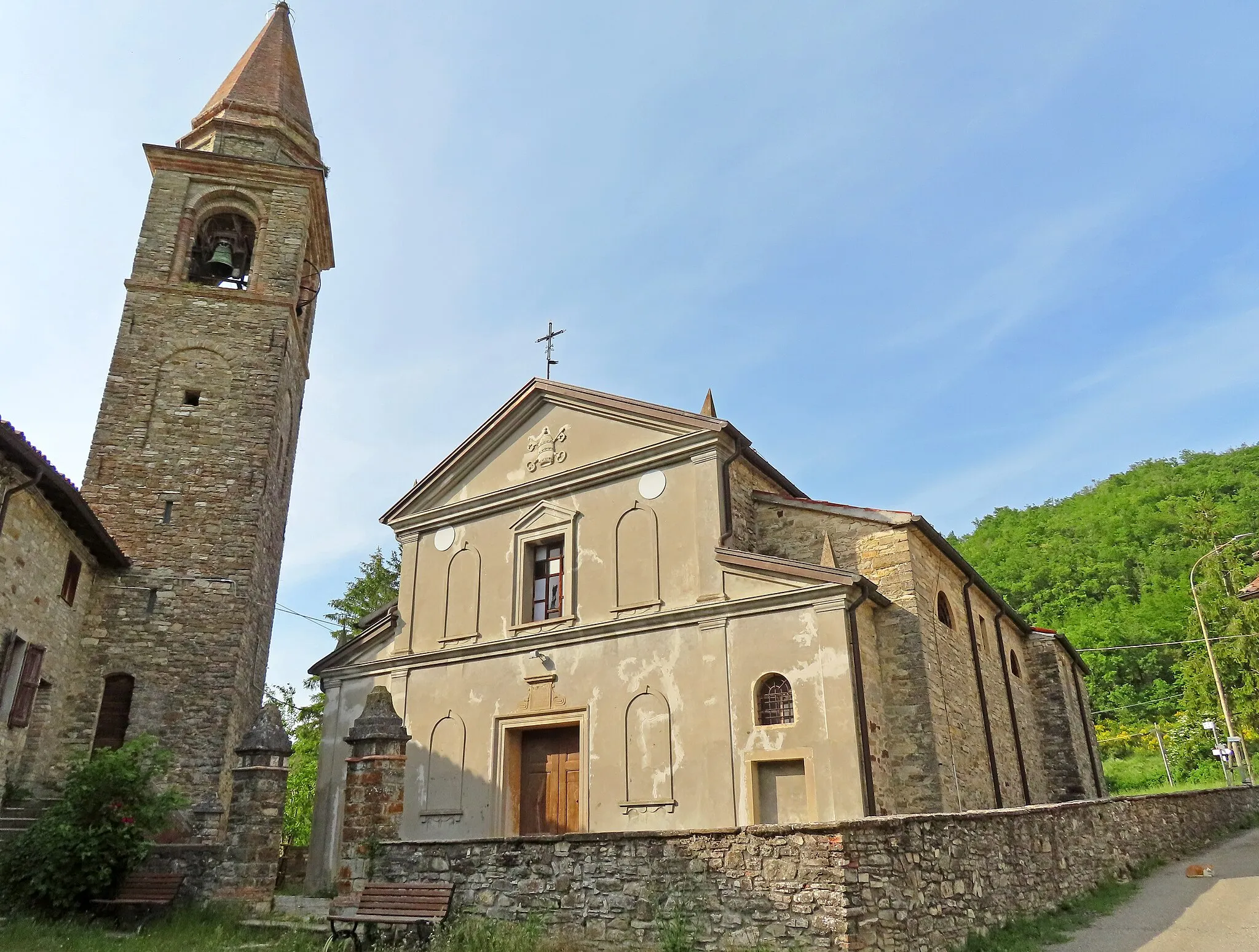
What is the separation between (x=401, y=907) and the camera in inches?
378

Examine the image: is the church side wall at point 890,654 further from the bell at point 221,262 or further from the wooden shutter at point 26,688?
the bell at point 221,262

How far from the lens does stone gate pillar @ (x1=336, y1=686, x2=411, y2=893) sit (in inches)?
414

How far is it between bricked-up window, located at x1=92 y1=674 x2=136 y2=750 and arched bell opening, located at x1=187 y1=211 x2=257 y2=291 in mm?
9083

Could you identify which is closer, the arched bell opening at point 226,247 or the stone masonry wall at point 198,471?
the stone masonry wall at point 198,471

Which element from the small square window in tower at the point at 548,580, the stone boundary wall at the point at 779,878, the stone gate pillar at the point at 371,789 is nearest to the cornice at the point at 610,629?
the small square window in tower at the point at 548,580

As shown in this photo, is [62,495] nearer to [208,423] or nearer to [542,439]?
[208,423]

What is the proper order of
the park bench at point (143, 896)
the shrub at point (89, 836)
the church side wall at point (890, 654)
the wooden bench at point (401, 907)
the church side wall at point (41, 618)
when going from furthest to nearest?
1. the church side wall at point (41, 618)
2. the church side wall at point (890, 654)
3. the park bench at point (143, 896)
4. the shrub at point (89, 836)
5. the wooden bench at point (401, 907)

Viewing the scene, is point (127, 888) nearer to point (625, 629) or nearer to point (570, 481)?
point (625, 629)

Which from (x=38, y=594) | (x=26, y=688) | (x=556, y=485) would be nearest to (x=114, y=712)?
(x=26, y=688)

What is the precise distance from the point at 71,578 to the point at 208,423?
432 centimetres

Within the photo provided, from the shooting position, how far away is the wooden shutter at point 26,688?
45.6 feet

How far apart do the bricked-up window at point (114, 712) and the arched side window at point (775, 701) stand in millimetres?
11664

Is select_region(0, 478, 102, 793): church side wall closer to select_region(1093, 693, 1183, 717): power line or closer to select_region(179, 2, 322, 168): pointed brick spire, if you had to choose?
select_region(179, 2, 322, 168): pointed brick spire

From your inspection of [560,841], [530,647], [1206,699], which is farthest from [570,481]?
[1206,699]
